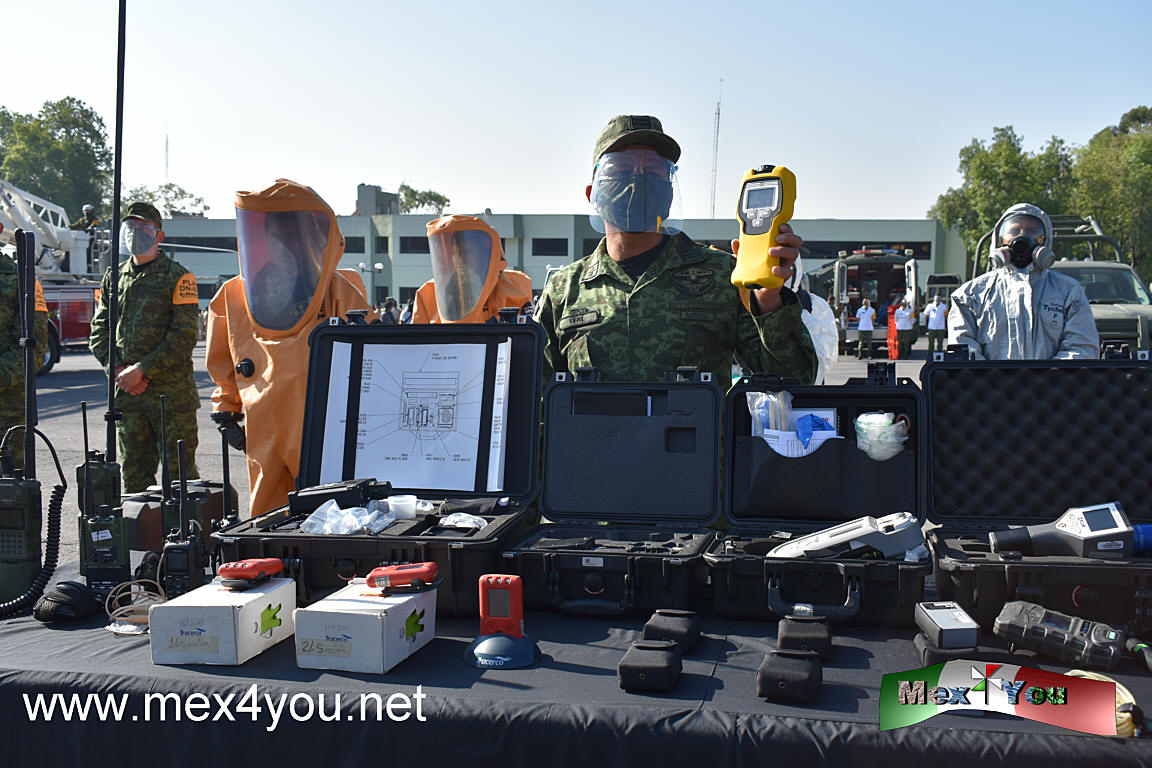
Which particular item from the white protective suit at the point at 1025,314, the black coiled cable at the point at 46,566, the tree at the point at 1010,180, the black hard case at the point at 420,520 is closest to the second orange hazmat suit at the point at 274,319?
the black hard case at the point at 420,520

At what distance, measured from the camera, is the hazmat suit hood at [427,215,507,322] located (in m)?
6.07

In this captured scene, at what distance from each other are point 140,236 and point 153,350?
0.77 metres

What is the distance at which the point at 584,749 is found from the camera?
166 cm

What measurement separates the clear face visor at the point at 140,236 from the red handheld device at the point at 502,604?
4298mm

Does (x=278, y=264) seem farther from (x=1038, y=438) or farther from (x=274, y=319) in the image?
(x=1038, y=438)

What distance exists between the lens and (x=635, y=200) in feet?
10.8

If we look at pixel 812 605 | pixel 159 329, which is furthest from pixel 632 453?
pixel 159 329

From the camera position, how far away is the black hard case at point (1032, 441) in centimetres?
254

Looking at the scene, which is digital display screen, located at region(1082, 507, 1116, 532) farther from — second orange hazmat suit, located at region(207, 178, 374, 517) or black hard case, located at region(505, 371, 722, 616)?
second orange hazmat suit, located at region(207, 178, 374, 517)

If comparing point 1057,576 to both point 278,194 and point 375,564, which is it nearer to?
point 375,564

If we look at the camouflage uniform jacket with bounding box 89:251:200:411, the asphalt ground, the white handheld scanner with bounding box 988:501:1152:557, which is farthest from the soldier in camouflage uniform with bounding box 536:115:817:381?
the camouflage uniform jacket with bounding box 89:251:200:411

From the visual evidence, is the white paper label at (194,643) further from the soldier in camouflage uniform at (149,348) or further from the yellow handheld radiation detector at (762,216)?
the soldier in camouflage uniform at (149,348)

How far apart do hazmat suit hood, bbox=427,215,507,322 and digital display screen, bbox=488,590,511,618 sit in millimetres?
4110

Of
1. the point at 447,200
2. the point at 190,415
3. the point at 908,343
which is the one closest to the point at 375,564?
the point at 190,415
